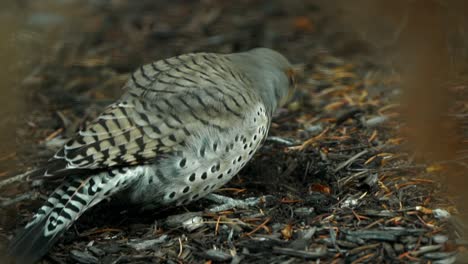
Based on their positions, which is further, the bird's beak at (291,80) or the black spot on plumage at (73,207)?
the bird's beak at (291,80)

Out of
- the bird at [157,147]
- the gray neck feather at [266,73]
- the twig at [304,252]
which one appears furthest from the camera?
the gray neck feather at [266,73]

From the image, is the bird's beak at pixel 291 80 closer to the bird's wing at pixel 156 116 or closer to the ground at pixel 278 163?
the ground at pixel 278 163

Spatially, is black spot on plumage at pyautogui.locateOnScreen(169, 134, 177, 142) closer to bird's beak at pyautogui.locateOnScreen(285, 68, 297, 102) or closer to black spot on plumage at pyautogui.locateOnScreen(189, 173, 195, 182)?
black spot on plumage at pyautogui.locateOnScreen(189, 173, 195, 182)

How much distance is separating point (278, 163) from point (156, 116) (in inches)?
45.0

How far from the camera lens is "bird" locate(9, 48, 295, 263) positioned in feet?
11.6

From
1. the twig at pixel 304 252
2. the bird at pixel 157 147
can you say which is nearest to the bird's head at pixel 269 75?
the bird at pixel 157 147

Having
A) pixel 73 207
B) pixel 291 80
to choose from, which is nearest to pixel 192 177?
pixel 73 207

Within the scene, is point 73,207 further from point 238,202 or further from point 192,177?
point 238,202

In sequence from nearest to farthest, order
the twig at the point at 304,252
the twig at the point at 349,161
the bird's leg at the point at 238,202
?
the twig at the point at 304,252, the bird's leg at the point at 238,202, the twig at the point at 349,161

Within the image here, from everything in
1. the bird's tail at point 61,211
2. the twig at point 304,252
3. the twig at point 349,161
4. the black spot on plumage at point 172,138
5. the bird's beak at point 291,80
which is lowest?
A: the twig at point 304,252

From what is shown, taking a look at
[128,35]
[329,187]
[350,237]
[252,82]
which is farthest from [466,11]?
[128,35]

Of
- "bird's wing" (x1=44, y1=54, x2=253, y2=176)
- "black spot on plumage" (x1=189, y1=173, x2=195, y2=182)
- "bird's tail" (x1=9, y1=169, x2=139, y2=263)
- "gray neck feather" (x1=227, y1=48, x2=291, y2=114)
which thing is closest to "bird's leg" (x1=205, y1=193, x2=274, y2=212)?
"black spot on plumage" (x1=189, y1=173, x2=195, y2=182)

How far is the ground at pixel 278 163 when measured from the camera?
3.44 m

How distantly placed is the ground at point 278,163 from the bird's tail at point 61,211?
0.15m
